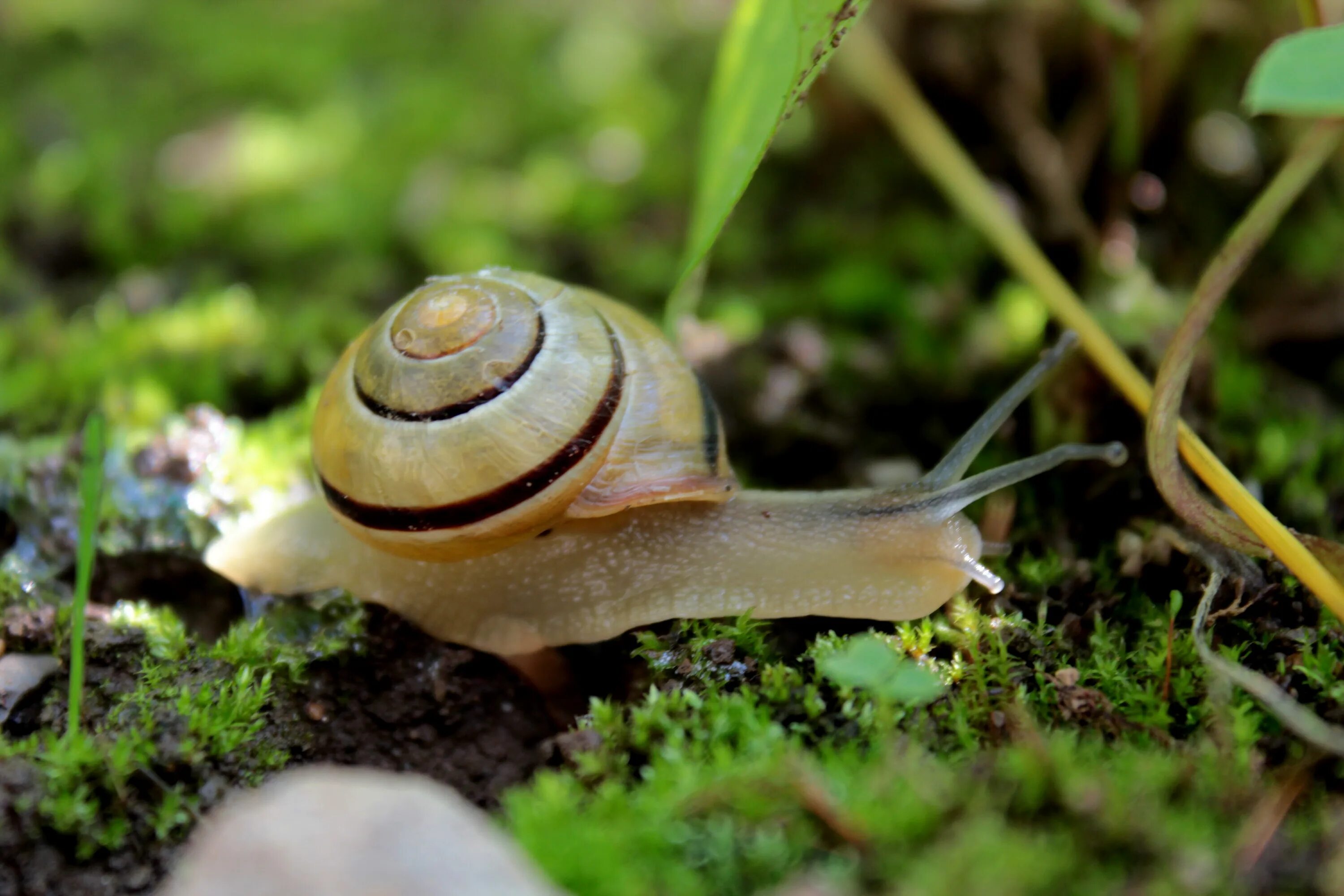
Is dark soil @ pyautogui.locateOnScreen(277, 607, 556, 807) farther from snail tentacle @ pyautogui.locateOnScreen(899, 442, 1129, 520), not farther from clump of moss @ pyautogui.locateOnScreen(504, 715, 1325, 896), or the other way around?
snail tentacle @ pyautogui.locateOnScreen(899, 442, 1129, 520)

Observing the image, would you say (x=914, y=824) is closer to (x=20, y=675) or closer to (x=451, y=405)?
Answer: (x=451, y=405)

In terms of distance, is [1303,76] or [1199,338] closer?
[1303,76]

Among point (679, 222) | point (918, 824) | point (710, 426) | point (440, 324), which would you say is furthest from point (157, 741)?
point (679, 222)

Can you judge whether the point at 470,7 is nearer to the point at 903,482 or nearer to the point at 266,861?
the point at 903,482

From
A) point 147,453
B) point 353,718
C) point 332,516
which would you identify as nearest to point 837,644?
point 353,718

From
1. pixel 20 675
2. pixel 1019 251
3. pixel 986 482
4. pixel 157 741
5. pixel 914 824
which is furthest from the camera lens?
pixel 1019 251

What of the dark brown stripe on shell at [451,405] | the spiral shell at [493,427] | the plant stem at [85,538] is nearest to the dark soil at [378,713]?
the plant stem at [85,538]

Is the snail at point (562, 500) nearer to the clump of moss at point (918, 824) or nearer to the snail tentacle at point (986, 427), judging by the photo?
the snail tentacle at point (986, 427)
